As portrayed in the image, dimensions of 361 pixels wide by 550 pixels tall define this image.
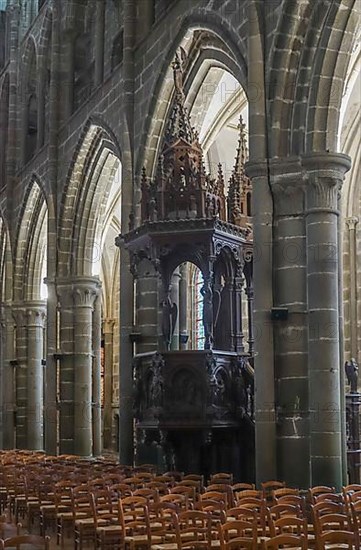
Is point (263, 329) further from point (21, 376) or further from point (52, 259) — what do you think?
point (21, 376)

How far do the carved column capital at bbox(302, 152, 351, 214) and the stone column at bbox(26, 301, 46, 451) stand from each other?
19.7 m

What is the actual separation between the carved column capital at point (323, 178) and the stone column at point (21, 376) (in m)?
19.8

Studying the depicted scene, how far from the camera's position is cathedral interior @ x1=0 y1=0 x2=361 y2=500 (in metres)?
15.1

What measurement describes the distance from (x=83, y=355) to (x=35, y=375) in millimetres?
5864

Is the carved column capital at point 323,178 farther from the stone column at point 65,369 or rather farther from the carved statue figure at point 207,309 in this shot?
the stone column at point 65,369

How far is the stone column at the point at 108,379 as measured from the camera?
38.3 m

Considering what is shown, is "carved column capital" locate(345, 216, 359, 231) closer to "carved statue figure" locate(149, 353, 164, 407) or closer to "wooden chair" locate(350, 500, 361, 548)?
"carved statue figure" locate(149, 353, 164, 407)

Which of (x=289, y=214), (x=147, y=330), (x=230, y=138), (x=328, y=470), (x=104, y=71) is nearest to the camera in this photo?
(x=328, y=470)

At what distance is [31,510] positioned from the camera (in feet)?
48.2

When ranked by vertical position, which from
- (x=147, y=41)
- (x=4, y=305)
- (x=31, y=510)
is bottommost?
(x=31, y=510)

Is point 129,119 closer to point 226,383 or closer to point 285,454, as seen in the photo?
point 226,383

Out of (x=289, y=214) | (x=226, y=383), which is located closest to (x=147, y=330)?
(x=226, y=383)

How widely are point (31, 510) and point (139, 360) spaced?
4522 millimetres

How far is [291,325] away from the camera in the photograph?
1516cm
